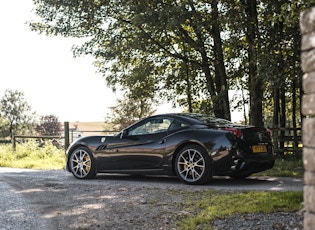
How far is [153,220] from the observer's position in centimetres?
616

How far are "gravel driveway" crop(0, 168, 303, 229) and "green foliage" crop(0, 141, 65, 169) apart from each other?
4.80m

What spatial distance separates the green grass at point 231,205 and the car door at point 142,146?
2.41 m

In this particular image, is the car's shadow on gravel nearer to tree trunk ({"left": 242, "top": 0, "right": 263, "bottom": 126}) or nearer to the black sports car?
the black sports car

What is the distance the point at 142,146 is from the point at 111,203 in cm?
271

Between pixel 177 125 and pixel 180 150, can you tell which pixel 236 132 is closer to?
pixel 180 150

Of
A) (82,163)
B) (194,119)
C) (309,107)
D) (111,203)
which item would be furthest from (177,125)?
(309,107)

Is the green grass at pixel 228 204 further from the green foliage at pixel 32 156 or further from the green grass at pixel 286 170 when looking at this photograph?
the green foliage at pixel 32 156

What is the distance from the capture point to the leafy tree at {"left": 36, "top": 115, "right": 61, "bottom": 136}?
8162cm

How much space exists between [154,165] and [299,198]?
12.5ft

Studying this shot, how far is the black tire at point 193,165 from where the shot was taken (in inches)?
353

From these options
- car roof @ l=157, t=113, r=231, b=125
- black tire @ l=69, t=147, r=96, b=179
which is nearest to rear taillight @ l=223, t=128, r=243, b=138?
car roof @ l=157, t=113, r=231, b=125

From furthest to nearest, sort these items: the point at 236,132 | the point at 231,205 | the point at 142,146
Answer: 1. the point at 142,146
2. the point at 236,132
3. the point at 231,205

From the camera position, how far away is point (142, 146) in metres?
9.89

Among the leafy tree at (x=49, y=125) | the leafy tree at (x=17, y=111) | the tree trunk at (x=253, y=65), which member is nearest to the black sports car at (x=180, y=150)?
the tree trunk at (x=253, y=65)
